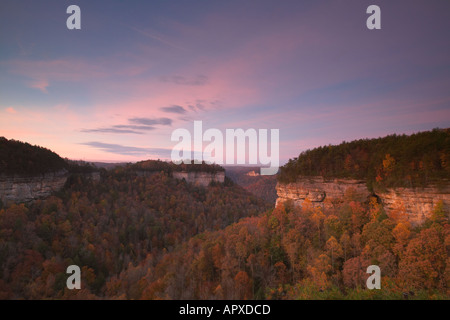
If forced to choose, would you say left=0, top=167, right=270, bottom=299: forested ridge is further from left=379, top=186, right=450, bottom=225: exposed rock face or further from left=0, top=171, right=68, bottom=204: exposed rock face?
left=379, top=186, right=450, bottom=225: exposed rock face

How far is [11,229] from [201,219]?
48.6m

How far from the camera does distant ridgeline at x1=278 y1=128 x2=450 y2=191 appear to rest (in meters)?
22.3

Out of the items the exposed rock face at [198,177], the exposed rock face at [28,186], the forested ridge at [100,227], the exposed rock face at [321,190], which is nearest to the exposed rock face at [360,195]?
the exposed rock face at [321,190]

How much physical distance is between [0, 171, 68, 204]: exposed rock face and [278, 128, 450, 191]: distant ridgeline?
195 ft

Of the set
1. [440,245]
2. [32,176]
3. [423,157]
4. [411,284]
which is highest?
[423,157]

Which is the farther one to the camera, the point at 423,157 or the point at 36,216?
the point at 36,216

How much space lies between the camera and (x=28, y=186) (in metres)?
48.1

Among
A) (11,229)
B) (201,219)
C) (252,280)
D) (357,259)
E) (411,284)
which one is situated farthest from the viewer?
(201,219)

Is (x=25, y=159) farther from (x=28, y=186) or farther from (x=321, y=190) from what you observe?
(x=321, y=190)

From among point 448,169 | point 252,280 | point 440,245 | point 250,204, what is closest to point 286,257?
point 252,280

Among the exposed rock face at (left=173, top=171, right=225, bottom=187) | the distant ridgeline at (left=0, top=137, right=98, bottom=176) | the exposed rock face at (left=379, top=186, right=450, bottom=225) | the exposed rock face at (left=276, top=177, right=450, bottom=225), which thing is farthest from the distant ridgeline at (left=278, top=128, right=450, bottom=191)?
the exposed rock face at (left=173, top=171, right=225, bottom=187)

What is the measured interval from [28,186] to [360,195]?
227 feet

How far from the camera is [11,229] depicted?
119 feet
